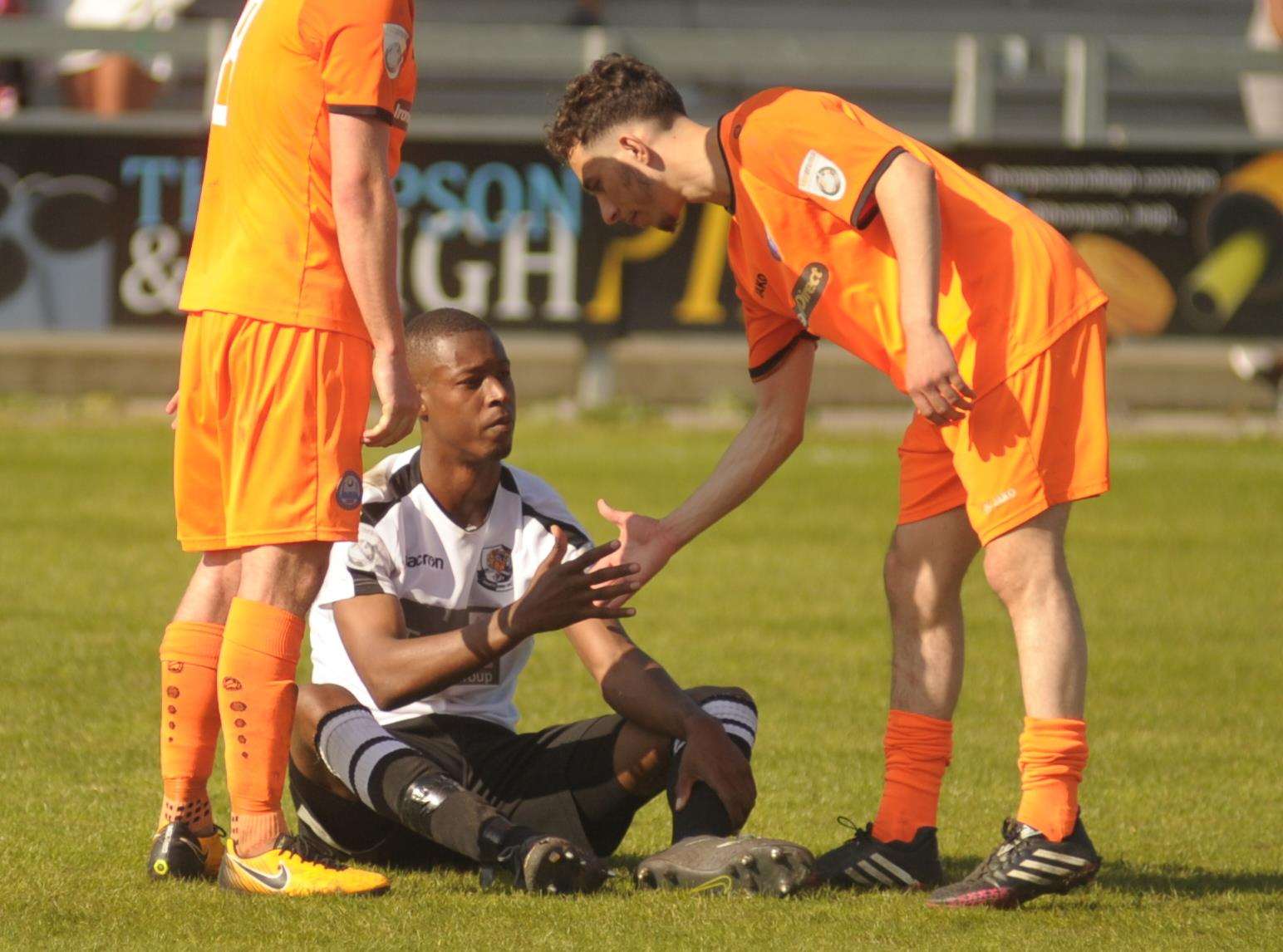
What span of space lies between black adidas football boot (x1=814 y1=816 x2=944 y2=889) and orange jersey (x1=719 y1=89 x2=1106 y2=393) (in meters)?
1.08

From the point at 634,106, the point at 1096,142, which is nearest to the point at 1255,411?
the point at 1096,142

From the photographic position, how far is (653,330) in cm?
1445

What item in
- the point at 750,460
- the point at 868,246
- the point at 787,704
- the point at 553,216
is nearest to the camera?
the point at 868,246

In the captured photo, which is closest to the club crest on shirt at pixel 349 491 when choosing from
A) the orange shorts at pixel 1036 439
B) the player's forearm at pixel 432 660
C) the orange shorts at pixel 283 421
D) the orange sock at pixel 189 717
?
the orange shorts at pixel 283 421

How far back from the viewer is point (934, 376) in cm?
432

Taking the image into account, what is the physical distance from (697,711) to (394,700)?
70cm

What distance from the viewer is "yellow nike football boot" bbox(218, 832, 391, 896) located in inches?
176

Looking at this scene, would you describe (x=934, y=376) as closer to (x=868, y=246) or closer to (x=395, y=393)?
(x=868, y=246)

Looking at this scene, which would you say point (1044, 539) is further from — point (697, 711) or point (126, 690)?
point (126, 690)

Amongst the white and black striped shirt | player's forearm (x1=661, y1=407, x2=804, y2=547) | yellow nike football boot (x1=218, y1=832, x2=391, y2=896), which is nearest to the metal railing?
the white and black striped shirt

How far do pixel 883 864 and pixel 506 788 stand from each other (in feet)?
3.14

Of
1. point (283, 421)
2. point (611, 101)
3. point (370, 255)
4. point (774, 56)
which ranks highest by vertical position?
point (774, 56)

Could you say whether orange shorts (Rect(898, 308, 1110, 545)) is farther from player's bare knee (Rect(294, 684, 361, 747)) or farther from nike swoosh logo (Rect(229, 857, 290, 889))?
nike swoosh logo (Rect(229, 857, 290, 889))

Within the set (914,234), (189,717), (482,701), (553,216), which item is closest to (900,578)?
(914,234)
